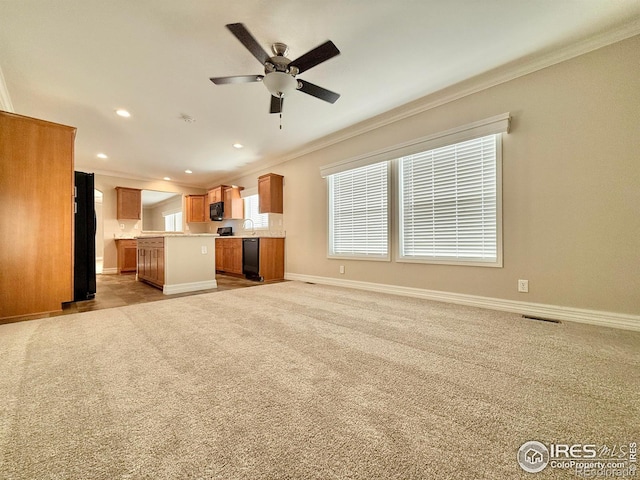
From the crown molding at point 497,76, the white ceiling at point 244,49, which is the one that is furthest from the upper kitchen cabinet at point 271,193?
the crown molding at point 497,76

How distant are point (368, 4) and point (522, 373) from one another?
9.45ft

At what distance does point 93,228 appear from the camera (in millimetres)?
3613

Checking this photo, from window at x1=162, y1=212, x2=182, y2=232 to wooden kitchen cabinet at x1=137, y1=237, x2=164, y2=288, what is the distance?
8.86 feet

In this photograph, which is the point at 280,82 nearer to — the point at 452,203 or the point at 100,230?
the point at 452,203

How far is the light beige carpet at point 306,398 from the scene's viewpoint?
908mm

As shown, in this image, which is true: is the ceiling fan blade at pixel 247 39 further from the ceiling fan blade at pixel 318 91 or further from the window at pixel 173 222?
the window at pixel 173 222

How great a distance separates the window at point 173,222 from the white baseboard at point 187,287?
14.4ft

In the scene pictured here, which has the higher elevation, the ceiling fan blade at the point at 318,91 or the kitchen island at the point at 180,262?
the ceiling fan blade at the point at 318,91

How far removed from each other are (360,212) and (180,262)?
3151 millimetres

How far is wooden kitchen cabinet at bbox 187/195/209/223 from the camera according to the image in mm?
8102

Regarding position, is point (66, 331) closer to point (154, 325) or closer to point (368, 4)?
point (154, 325)

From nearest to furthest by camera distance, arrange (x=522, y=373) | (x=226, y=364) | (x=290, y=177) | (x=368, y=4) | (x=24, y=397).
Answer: (x=24, y=397) < (x=522, y=373) < (x=226, y=364) < (x=368, y=4) < (x=290, y=177)

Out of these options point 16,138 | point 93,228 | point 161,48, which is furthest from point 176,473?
point 93,228

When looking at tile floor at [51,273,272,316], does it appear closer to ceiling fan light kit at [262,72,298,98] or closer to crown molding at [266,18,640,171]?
ceiling fan light kit at [262,72,298,98]
